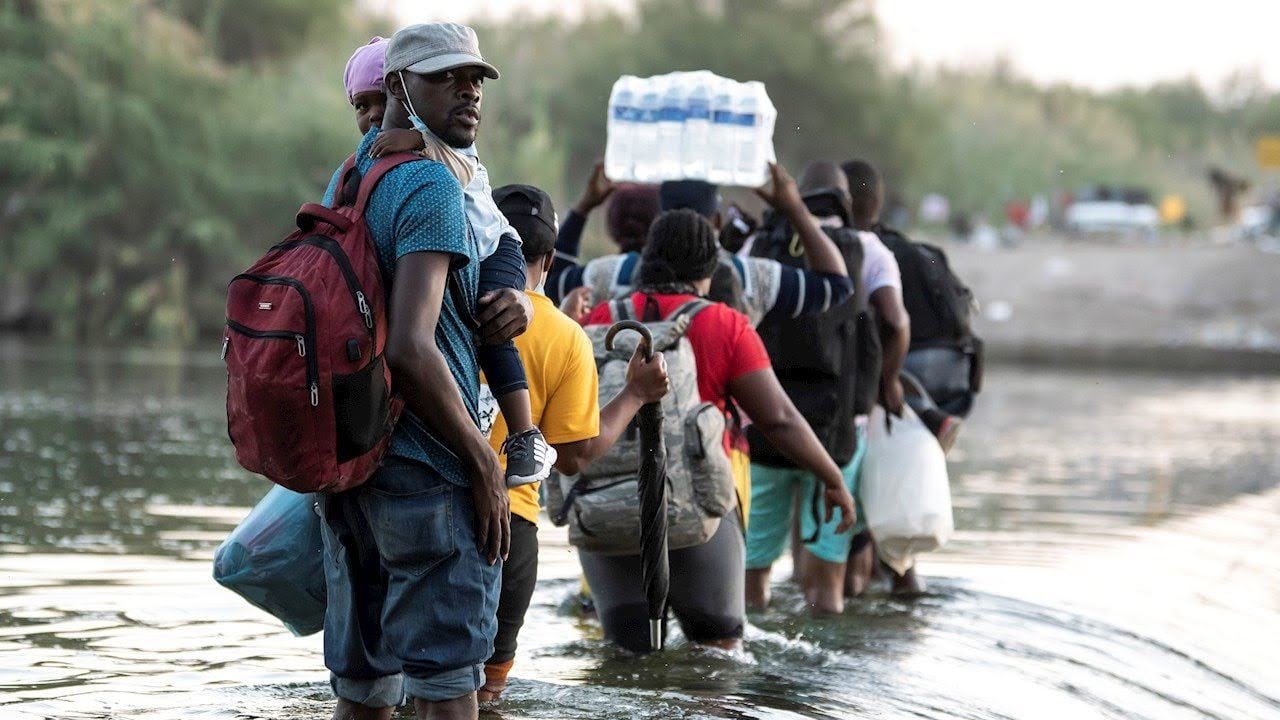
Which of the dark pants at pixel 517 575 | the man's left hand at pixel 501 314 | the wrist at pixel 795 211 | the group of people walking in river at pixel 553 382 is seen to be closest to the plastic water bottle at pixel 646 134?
the group of people walking in river at pixel 553 382

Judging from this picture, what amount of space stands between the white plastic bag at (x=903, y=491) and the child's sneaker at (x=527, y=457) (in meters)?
3.55

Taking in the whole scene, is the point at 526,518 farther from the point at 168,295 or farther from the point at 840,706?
the point at 168,295

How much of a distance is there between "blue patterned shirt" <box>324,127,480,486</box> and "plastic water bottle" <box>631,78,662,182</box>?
3.80 meters

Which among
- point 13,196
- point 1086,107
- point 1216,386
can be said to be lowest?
point 1216,386

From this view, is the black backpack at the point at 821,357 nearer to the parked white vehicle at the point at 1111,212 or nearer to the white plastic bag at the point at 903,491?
the white plastic bag at the point at 903,491

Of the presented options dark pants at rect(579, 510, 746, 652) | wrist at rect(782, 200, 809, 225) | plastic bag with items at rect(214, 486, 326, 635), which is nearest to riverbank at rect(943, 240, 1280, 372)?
wrist at rect(782, 200, 809, 225)

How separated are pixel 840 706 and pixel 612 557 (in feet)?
2.90

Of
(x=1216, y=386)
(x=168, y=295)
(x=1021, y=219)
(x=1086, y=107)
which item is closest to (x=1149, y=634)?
(x=1216, y=386)

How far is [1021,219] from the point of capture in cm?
5825

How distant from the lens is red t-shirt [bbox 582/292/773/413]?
593cm

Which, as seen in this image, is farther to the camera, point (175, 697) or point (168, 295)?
point (168, 295)

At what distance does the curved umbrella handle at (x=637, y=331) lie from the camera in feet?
17.4

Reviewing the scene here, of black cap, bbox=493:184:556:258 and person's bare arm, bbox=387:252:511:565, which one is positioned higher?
black cap, bbox=493:184:556:258

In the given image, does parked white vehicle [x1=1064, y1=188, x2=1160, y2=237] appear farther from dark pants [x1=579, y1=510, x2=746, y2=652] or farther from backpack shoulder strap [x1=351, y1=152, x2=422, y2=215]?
backpack shoulder strap [x1=351, y1=152, x2=422, y2=215]
